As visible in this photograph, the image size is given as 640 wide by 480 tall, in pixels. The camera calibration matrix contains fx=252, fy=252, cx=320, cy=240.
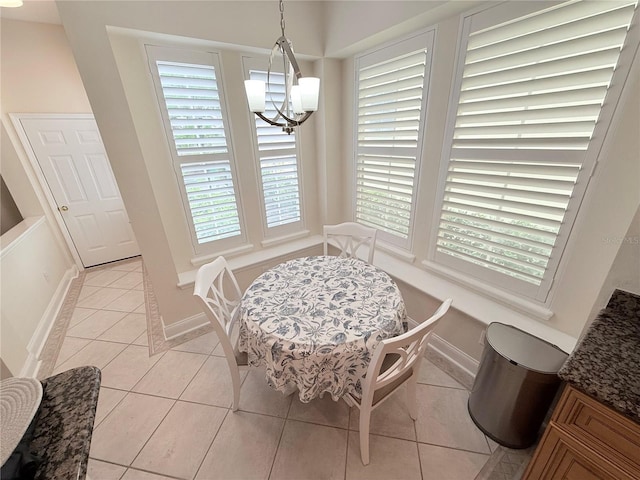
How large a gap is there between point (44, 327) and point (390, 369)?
3.16m

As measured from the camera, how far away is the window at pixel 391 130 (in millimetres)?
1873

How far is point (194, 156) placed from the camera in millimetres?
2102

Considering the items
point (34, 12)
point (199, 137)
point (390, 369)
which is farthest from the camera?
point (34, 12)

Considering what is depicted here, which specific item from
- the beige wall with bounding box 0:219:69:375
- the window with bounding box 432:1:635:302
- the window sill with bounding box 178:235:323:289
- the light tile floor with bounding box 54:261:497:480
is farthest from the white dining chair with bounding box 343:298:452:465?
the beige wall with bounding box 0:219:69:375

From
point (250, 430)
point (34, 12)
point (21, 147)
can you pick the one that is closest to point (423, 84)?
point (250, 430)

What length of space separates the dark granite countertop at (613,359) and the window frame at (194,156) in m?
2.39

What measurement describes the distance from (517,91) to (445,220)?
85 centimetres

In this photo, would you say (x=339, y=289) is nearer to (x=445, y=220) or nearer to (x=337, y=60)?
(x=445, y=220)

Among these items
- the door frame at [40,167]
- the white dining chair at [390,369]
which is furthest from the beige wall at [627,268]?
the door frame at [40,167]

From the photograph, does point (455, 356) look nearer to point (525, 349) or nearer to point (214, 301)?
point (525, 349)

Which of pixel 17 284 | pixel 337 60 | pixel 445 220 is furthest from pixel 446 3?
pixel 17 284

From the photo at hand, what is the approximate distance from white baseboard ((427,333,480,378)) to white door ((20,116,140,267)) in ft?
13.7

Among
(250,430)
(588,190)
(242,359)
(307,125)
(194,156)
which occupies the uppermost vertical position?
(307,125)

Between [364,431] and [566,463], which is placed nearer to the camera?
[566,463]
